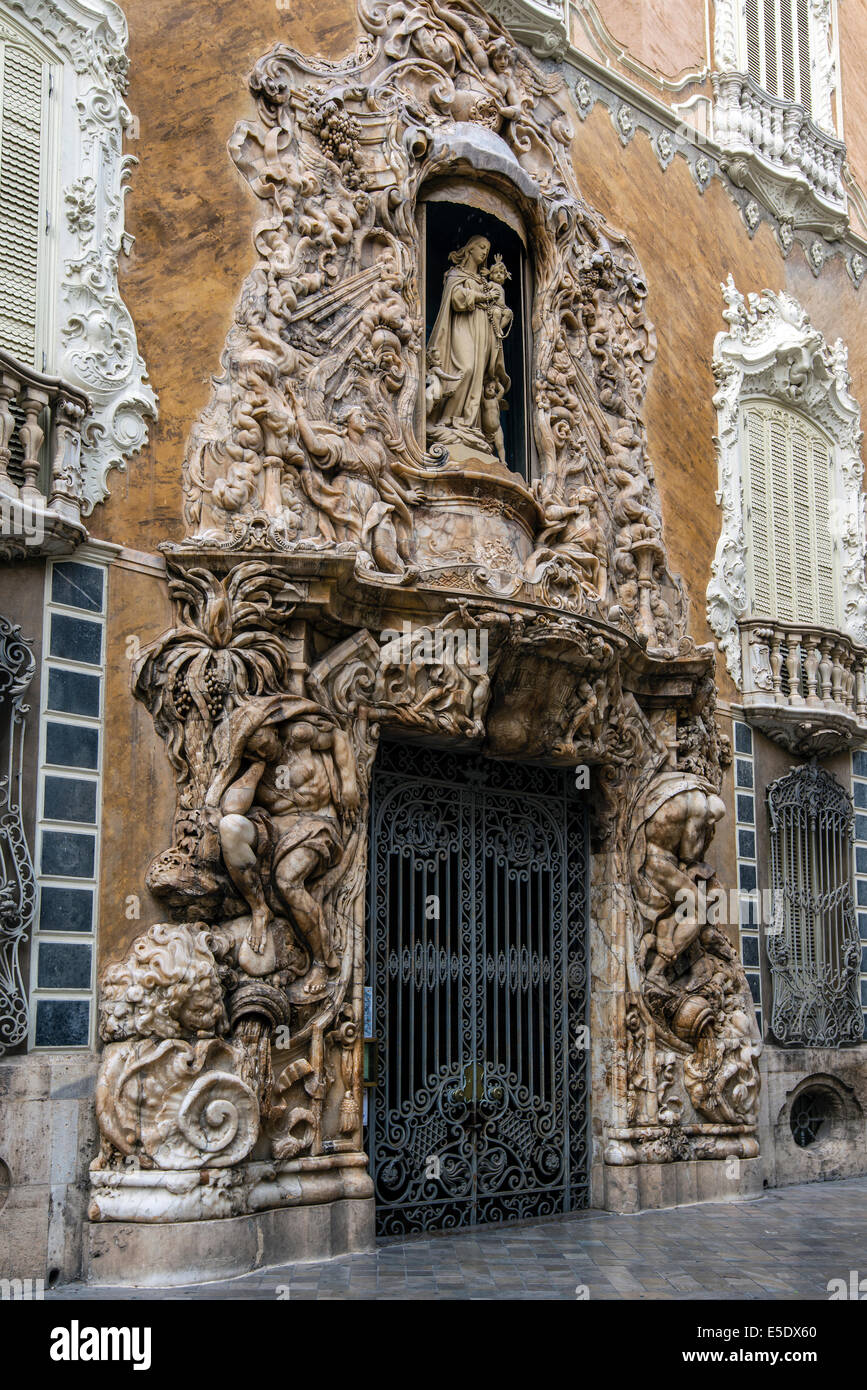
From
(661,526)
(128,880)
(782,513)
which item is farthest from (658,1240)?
(782,513)

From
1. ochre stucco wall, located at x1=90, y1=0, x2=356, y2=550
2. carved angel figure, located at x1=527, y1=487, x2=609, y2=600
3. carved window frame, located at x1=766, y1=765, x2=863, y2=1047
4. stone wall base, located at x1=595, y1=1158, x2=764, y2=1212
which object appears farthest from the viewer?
carved window frame, located at x1=766, y1=765, x2=863, y2=1047

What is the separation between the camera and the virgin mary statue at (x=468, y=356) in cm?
1252

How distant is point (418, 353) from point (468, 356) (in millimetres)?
655

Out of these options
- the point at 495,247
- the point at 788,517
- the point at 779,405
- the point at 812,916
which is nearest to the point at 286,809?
the point at 495,247

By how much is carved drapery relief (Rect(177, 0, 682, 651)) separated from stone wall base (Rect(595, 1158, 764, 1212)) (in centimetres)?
446

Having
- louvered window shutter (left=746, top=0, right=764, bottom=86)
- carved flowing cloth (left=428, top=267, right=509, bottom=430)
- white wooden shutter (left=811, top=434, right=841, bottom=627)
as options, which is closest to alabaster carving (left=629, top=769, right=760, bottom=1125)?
carved flowing cloth (left=428, top=267, right=509, bottom=430)

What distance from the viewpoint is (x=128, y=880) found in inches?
388

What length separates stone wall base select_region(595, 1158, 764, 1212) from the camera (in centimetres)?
1228

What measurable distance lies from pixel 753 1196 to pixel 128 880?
21.4 feet

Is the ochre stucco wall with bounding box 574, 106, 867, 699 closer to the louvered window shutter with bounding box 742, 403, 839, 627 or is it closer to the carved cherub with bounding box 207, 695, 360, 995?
the louvered window shutter with bounding box 742, 403, 839, 627

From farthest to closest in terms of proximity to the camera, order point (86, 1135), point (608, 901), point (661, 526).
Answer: point (661, 526) → point (608, 901) → point (86, 1135)

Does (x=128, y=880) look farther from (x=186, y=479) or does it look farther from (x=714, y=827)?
(x=714, y=827)
